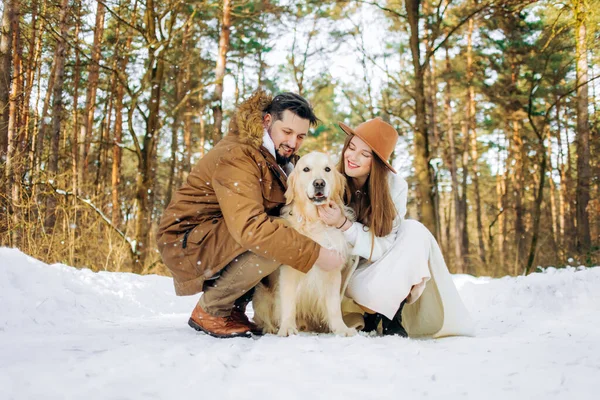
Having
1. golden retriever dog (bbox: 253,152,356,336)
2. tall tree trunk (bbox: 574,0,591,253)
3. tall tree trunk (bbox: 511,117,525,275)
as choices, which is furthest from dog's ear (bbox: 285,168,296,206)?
tall tree trunk (bbox: 511,117,525,275)

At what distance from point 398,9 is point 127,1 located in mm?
8959

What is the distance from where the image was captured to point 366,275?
302 centimetres

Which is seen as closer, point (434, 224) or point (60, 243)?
point (60, 243)

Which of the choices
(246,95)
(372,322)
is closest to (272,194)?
(372,322)

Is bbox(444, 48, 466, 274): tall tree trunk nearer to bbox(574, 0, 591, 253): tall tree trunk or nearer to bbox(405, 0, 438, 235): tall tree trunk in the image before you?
bbox(574, 0, 591, 253): tall tree trunk

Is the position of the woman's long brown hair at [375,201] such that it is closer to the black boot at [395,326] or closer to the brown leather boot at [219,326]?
the black boot at [395,326]

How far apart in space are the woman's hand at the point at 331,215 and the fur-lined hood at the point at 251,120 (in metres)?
0.61

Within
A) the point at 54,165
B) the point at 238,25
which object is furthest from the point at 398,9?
the point at 54,165

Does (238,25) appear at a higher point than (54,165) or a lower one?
higher

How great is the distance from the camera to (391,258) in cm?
297

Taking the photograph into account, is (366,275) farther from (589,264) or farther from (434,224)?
(589,264)

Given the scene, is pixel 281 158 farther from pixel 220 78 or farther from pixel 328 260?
pixel 220 78

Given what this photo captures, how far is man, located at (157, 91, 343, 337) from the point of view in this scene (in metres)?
2.71

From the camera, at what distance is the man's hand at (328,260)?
278cm
